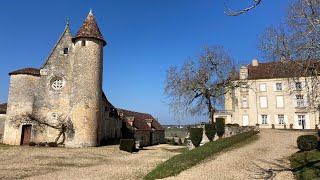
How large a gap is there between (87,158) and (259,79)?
27.1 m

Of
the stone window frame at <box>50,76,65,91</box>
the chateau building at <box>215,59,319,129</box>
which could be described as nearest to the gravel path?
the stone window frame at <box>50,76,65,91</box>

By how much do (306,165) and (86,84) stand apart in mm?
17875

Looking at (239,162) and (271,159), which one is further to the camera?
(271,159)

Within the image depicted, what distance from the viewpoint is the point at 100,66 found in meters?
24.7

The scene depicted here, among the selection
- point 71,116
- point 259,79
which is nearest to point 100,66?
point 71,116

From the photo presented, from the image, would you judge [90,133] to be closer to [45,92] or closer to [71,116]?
[71,116]

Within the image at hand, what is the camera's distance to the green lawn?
938cm

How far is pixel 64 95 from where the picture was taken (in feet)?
80.9

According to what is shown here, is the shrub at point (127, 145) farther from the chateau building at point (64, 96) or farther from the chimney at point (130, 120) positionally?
the chimney at point (130, 120)

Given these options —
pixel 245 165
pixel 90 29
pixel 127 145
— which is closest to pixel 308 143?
pixel 245 165

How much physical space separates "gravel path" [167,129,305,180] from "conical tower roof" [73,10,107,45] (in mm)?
15961

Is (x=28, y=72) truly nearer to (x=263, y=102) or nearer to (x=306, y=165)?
(x=306, y=165)

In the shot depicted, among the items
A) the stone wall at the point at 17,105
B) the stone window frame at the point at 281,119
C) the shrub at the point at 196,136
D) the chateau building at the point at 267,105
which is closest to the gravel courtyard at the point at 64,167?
the stone wall at the point at 17,105

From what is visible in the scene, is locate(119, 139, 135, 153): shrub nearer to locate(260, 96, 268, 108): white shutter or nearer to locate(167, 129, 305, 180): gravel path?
locate(167, 129, 305, 180): gravel path
